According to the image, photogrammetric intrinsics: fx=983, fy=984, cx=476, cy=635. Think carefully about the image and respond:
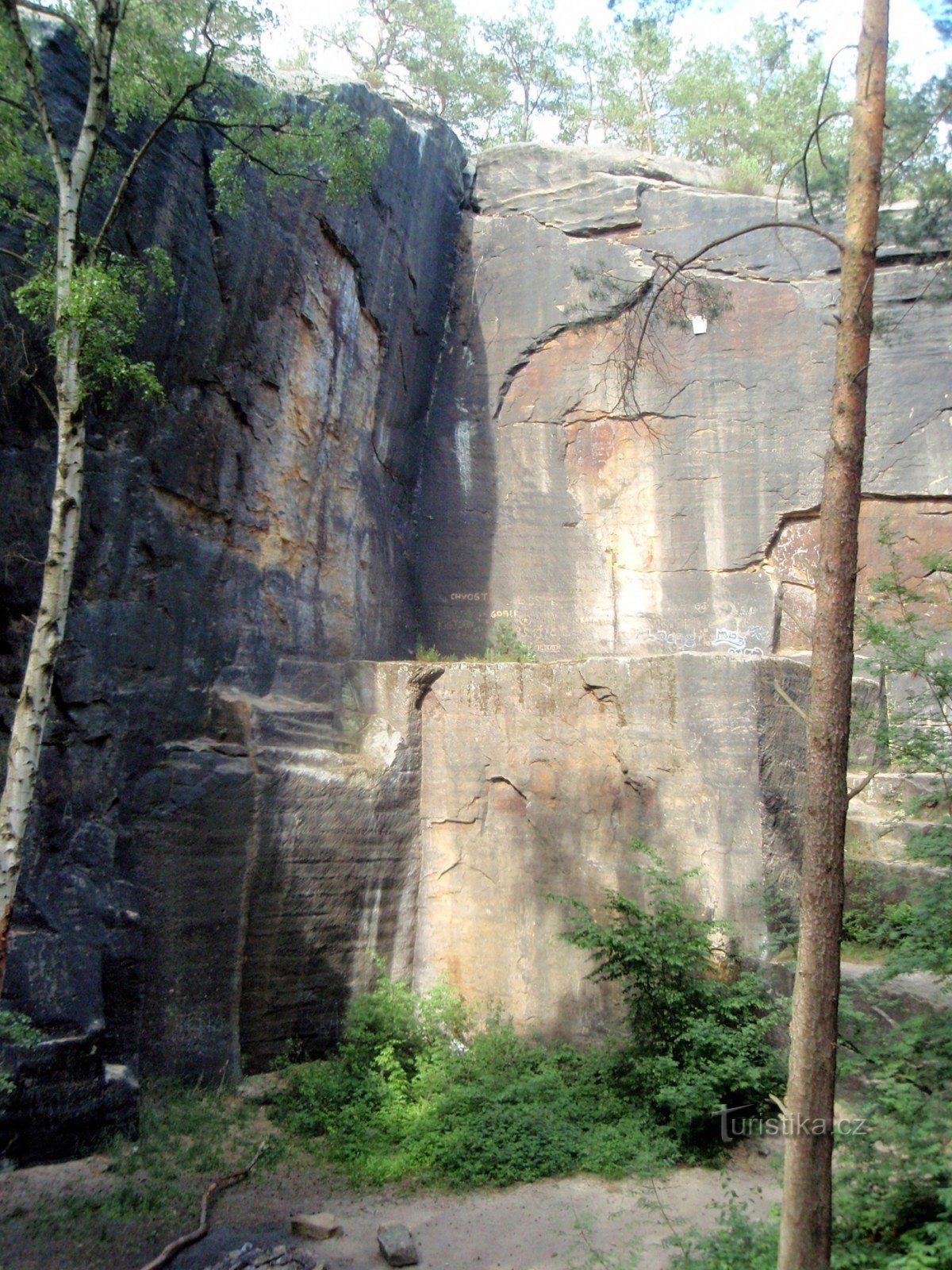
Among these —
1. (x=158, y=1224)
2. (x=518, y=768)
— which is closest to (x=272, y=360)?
(x=518, y=768)

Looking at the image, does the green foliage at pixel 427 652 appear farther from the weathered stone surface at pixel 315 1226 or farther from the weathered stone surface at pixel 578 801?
the weathered stone surface at pixel 315 1226

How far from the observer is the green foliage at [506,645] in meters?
11.5

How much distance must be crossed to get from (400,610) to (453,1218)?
→ 6596 mm

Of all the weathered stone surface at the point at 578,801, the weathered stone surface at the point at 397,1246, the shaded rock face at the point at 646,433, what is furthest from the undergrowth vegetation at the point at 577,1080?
the shaded rock face at the point at 646,433

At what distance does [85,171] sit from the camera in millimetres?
5051

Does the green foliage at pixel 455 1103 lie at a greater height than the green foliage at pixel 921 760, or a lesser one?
lesser

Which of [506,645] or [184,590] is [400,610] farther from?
[184,590]

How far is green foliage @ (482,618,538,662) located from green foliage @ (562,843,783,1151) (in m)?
4.51

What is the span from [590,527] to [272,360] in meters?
4.67

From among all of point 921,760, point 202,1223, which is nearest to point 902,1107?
point 921,760

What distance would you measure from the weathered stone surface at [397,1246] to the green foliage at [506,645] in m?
6.74

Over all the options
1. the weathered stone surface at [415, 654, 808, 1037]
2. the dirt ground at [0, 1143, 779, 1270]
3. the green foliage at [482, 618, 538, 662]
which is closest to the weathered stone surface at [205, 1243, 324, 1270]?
the dirt ground at [0, 1143, 779, 1270]

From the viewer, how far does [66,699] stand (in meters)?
6.82

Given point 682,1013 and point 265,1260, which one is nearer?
point 265,1260
